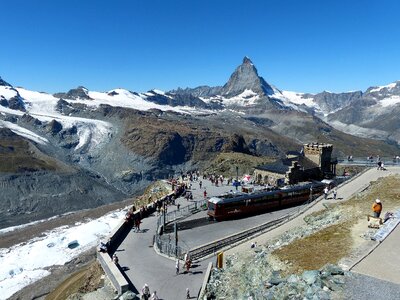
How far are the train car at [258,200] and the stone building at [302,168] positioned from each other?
607 centimetres

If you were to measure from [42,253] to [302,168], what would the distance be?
45566mm

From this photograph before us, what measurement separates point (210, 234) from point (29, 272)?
35.8m

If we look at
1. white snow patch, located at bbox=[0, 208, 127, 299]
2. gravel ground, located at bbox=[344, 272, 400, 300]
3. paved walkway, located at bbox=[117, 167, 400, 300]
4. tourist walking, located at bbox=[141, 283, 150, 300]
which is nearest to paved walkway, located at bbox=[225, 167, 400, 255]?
paved walkway, located at bbox=[117, 167, 400, 300]

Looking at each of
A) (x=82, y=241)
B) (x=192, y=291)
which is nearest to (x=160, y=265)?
(x=192, y=291)

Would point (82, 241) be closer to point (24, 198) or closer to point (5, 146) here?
point (24, 198)

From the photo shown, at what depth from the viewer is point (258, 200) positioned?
46250 mm

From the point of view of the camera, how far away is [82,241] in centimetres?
7488

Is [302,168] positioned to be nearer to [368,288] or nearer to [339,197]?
[339,197]

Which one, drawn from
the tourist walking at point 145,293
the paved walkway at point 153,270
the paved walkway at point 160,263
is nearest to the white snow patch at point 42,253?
the paved walkway at point 160,263

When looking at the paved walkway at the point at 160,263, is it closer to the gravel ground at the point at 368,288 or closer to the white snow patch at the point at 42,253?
the gravel ground at the point at 368,288

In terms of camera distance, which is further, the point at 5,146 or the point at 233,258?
the point at 5,146

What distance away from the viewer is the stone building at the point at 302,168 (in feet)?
196

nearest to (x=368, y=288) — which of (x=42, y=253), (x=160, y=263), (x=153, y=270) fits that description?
(x=153, y=270)

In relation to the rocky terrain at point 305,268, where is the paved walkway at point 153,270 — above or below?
below
